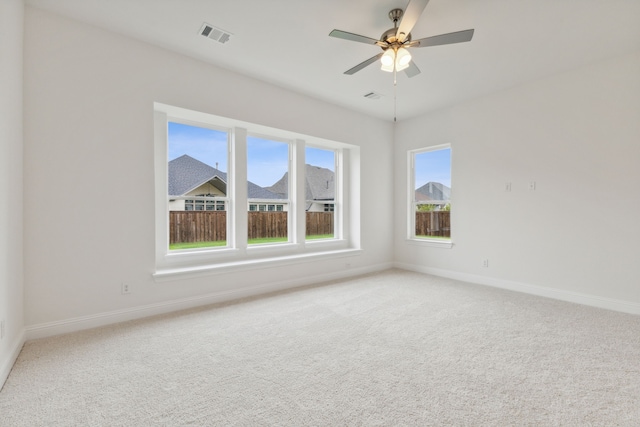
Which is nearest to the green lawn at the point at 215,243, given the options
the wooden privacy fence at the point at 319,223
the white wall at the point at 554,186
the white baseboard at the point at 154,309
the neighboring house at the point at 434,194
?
the wooden privacy fence at the point at 319,223

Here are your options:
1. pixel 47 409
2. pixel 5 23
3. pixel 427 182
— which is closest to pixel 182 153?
pixel 5 23

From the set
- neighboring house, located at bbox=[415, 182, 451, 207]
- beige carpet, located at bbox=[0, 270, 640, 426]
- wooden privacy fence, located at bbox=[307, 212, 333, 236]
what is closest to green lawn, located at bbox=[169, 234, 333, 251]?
wooden privacy fence, located at bbox=[307, 212, 333, 236]

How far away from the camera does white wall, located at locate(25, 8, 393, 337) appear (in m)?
2.52

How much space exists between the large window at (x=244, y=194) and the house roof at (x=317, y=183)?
0.02 metres

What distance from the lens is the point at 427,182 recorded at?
209 inches

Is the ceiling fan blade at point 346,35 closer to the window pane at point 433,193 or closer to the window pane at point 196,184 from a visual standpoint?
the window pane at point 196,184

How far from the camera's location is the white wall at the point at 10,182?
195 centimetres

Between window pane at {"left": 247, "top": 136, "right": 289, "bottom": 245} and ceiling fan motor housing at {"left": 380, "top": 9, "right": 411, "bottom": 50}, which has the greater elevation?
ceiling fan motor housing at {"left": 380, "top": 9, "right": 411, "bottom": 50}

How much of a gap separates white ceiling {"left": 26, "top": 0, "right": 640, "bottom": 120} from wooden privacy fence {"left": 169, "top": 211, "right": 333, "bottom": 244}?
190 cm

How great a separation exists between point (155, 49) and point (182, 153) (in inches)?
45.6

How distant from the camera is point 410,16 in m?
2.13

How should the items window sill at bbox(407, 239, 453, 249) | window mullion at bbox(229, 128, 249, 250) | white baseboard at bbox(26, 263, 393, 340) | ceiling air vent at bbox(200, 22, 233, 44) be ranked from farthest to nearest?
window sill at bbox(407, 239, 453, 249) < window mullion at bbox(229, 128, 249, 250) < ceiling air vent at bbox(200, 22, 233, 44) < white baseboard at bbox(26, 263, 393, 340)

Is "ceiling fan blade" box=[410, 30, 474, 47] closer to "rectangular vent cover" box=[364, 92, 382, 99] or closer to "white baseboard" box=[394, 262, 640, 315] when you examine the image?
"rectangular vent cover" box=[364, 92, 382, 99]

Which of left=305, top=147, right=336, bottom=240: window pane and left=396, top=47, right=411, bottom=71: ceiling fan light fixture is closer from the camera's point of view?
left=396, top=47, right=411, bottom=71: ceiling fan light fixture
